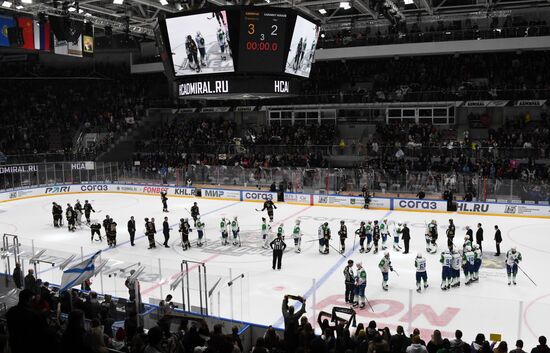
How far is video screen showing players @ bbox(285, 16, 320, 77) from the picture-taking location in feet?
50.8

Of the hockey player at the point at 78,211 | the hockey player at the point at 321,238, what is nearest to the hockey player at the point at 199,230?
the hockey player at the point at 321,238

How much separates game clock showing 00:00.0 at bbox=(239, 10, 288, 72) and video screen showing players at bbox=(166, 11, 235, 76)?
47cm

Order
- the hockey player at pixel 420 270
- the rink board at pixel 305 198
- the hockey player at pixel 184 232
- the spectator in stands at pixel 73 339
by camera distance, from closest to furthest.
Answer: the spectator in stands at pixel 73 339
the hockey player at pixel 420 270
the hockey player at pixel 184 232
the rink board at pixel 305 198

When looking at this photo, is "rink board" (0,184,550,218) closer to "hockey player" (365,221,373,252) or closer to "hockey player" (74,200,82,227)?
"hockey player" (365,221,373,252)

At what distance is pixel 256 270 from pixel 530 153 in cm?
1939

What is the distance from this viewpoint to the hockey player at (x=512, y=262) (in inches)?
545

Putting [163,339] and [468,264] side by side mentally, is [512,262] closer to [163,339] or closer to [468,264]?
[468,264]

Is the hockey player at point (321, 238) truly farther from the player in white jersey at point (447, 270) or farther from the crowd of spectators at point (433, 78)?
the crowd of spectators at point (433, 78)

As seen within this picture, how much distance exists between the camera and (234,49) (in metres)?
14.8

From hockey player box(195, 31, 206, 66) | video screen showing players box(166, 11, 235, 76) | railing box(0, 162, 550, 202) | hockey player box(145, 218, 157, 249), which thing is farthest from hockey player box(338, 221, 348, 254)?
railing box(0, 162, 550, 202)

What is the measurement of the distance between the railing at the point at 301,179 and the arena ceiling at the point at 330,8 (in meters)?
8.95

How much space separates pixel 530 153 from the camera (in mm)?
28000

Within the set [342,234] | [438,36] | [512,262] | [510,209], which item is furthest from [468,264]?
[438,36]

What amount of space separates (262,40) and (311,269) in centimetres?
707
